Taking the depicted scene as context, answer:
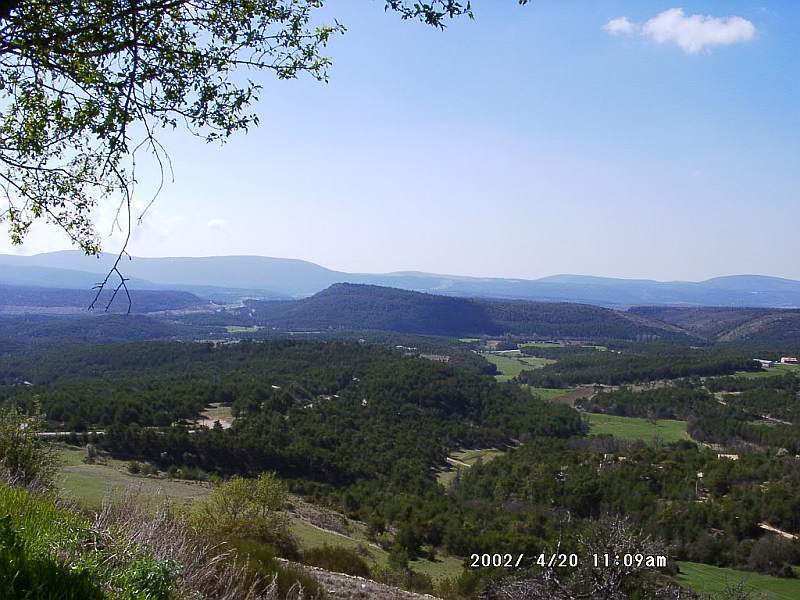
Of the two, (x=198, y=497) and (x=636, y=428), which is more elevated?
(x=198, y=497)

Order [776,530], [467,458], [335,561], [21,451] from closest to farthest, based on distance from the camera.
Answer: [21,451], [335,561], [776,530], [467,458]

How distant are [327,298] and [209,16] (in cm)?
16095

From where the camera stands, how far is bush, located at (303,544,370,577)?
1022 cm

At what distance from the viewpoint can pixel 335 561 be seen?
10688 mm

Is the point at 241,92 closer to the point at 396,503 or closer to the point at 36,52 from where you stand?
the point at 36,52

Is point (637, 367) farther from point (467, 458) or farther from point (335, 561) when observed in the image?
point (335, 561)

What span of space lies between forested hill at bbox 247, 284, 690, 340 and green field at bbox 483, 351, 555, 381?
3712cm

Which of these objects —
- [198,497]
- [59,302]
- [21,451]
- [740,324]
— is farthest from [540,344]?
[59,302]

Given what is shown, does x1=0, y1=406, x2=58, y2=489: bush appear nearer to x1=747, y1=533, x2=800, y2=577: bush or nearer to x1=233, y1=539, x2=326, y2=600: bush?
x1=233, y1=539, x2=326, y2=600: bush

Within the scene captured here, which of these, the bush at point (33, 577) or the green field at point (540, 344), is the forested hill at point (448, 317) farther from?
the bush at point (33, 577)

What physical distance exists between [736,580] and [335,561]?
16561 millimetres

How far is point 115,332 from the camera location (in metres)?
102

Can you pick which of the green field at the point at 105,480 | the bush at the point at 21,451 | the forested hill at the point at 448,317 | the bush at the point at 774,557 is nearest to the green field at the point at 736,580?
the bush at the point at 774,557

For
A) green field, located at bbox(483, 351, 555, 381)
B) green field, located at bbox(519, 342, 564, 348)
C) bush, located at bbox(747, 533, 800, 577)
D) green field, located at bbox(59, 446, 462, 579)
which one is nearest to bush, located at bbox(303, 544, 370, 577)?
green field, located at bbox(59, 446, 462, 579)
